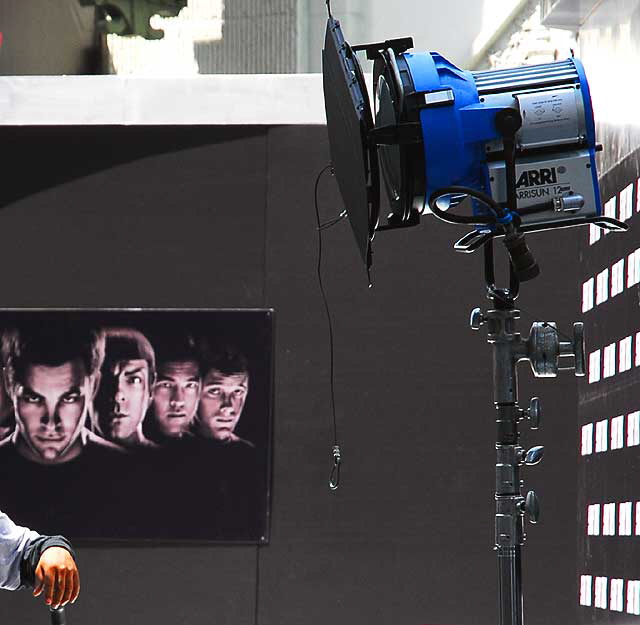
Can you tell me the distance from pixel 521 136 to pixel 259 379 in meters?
2.79

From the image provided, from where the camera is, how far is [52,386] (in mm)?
4945

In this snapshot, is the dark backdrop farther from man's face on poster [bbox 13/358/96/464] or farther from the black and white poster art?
man's face on poster [bbox 13/358/96/464]

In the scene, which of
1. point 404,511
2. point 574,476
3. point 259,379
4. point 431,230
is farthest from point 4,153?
point 574,476

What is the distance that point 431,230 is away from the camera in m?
4.98

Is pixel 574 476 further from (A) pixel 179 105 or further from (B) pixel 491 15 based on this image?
(A) pixel 179 105

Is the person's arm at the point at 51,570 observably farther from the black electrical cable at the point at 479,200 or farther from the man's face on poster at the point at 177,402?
the man's face on poster at the point at 177,402

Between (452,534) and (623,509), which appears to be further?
(452,534)

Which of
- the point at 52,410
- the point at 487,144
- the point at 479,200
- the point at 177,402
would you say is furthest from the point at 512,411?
the point at 52,410

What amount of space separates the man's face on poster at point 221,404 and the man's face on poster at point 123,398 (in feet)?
0.80

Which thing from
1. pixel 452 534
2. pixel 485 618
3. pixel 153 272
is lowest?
pixel 485 618

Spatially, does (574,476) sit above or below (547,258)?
below

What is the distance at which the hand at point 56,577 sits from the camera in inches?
80.7

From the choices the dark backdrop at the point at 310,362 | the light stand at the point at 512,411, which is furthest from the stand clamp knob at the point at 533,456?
the dark backdrop at the point at 310,362

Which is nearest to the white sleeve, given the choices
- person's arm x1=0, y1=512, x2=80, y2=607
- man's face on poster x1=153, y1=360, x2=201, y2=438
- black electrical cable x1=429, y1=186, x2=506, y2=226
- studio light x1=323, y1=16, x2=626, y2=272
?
person's arm x1=0, y1=512, x2=80, y2=607
